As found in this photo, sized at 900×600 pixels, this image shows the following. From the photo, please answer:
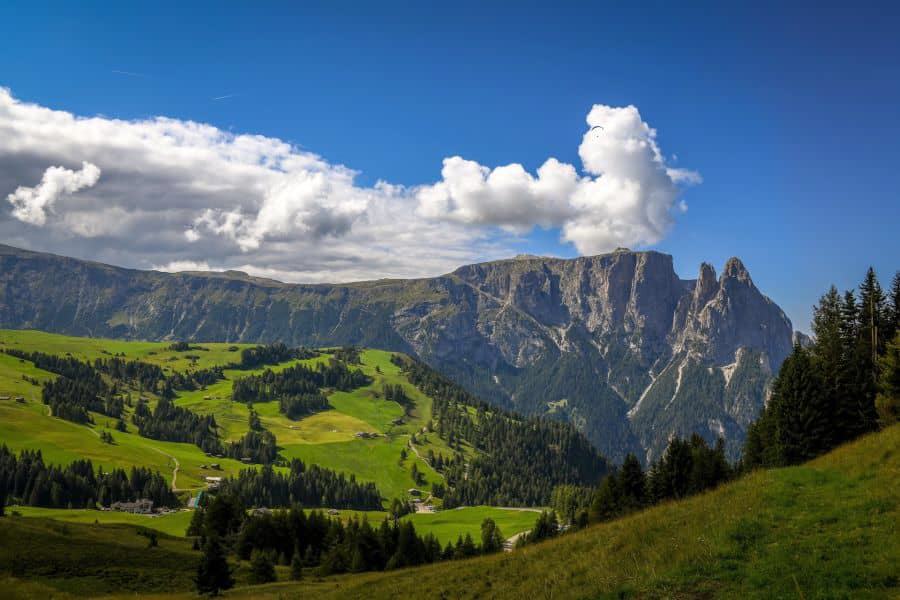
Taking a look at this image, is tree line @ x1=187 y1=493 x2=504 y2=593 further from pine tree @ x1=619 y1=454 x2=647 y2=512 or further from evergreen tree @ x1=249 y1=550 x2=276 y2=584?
pine tree @ x1=619 y1=454 x2=647 y2=512

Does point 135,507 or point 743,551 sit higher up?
point 743,551

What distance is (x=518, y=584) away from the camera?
26484mm

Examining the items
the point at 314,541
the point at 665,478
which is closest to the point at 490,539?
the point at 314,541

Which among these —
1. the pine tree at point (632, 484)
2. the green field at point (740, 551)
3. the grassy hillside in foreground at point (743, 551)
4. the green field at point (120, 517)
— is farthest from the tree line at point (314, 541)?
the green field at point (120, 517)

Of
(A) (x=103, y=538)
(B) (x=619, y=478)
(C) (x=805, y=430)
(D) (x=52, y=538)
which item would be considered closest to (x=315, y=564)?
(A) (x=103, y=538)

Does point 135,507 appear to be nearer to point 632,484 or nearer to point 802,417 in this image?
point 632,484

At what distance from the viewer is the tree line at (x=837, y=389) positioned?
63875mm

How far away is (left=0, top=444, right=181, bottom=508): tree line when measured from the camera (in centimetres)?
18212

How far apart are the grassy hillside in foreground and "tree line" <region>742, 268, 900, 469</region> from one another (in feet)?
103

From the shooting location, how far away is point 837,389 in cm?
6506

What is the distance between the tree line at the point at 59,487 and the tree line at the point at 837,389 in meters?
198

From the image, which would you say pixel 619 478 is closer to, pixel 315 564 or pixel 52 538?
pixel 315 564

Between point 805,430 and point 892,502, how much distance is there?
4640 cm

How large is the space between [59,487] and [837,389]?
212593mm
